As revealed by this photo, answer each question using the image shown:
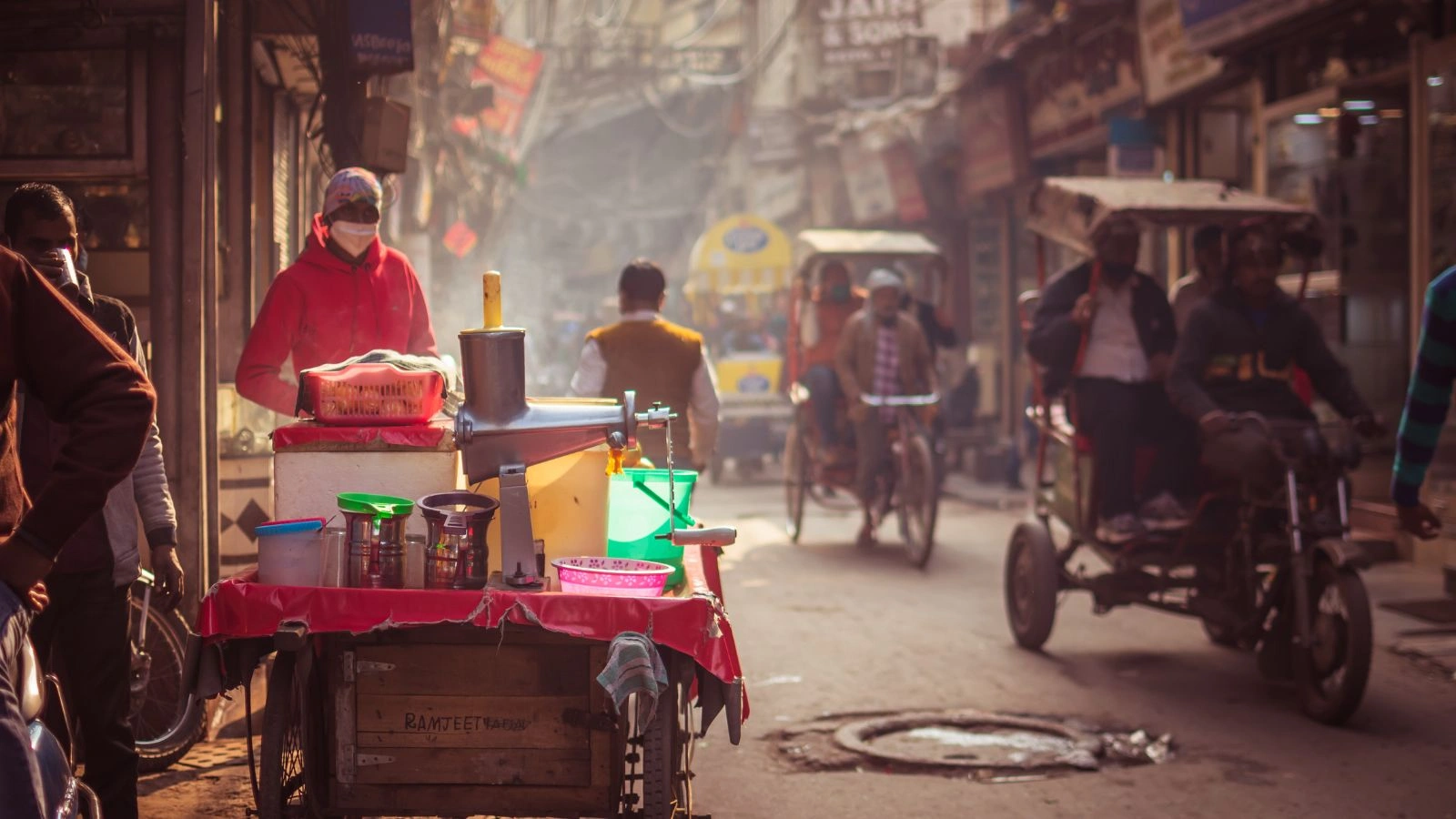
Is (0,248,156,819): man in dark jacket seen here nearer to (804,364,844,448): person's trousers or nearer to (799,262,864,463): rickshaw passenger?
(804,364,844,448): person's trousers

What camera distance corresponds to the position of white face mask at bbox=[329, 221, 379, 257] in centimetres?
575

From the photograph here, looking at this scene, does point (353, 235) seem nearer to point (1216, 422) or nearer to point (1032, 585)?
point (1216, 422)

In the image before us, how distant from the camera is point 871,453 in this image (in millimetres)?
12594

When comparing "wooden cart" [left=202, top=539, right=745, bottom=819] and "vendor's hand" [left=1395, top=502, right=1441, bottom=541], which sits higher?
"vendor's hand" [left=1395, top=502, right=1441, bottom=541]

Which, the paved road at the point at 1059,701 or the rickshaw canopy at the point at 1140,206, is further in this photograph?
the rickshaw canopy at the point at 1140,206

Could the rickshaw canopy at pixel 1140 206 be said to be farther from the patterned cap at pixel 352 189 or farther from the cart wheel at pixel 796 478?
the cart wheel at pixel 796 478

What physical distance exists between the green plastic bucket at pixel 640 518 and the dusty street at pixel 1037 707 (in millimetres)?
1521

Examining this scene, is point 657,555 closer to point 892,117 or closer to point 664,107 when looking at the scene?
point 892,117

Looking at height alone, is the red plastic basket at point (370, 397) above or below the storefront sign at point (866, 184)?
below

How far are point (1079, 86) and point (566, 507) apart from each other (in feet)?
53.6

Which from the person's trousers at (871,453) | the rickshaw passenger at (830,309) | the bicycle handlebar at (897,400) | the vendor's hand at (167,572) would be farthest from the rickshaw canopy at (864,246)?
the vendor's hand at (167,572)

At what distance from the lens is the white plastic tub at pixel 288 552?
380 centimetres

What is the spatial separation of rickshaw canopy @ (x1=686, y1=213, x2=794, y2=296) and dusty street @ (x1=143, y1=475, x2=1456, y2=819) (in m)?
17.7

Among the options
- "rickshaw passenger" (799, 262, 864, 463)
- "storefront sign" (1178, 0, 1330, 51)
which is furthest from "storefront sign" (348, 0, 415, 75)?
"storefront sign" (1178, 0, 1330, 51)
